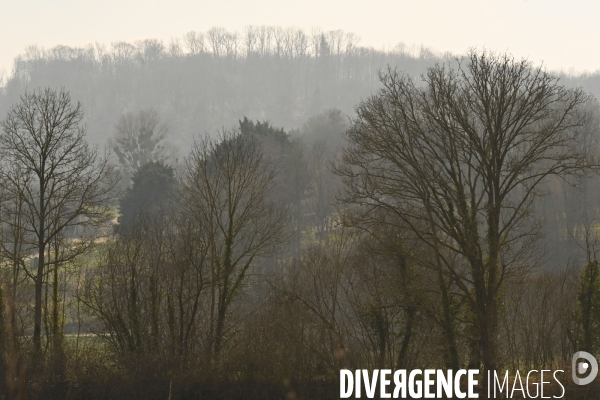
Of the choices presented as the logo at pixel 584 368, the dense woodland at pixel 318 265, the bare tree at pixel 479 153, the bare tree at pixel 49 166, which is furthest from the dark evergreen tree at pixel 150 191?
the logo at pixel 584 368

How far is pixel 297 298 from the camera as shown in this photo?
2353 centimetres

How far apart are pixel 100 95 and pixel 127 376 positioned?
125m

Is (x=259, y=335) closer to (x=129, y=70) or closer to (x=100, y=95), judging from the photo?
(x=100, y=95)

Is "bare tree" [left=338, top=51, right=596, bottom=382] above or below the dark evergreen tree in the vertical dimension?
below

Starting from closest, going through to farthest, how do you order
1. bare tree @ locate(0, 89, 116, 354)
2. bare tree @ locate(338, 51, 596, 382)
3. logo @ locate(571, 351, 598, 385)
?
logo @ locate(571, 351, 598, 385)
bare tree @ locate(338, 51, 596, 382)
bare tree @ locate(0, 89, 116, 354)

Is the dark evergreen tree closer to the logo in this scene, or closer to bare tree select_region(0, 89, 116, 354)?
bare tree select_region(0, 89, 116, 354)

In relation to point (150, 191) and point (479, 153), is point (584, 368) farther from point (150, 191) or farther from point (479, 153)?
point (150, 191)

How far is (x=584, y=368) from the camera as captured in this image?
19766 millimetres

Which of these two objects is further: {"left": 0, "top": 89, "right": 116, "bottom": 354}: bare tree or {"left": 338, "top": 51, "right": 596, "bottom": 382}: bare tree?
{"left": 0, "top": 89, "right": 116, "bottom": 354}: bare tree

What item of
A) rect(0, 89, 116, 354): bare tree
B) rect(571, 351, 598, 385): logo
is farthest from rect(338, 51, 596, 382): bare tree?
rect(0, 89, 116, 354): bare tree

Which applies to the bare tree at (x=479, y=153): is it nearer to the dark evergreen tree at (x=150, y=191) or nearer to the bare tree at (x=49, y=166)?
the bare tree at (x=49, y=166)

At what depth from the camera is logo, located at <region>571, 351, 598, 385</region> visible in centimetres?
1830

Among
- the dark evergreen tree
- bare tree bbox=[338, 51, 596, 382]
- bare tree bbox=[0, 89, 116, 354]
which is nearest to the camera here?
bare tree bbox=[338, 51, 596, 382]

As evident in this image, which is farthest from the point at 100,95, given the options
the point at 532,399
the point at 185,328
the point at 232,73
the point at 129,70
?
the point at 532,399
